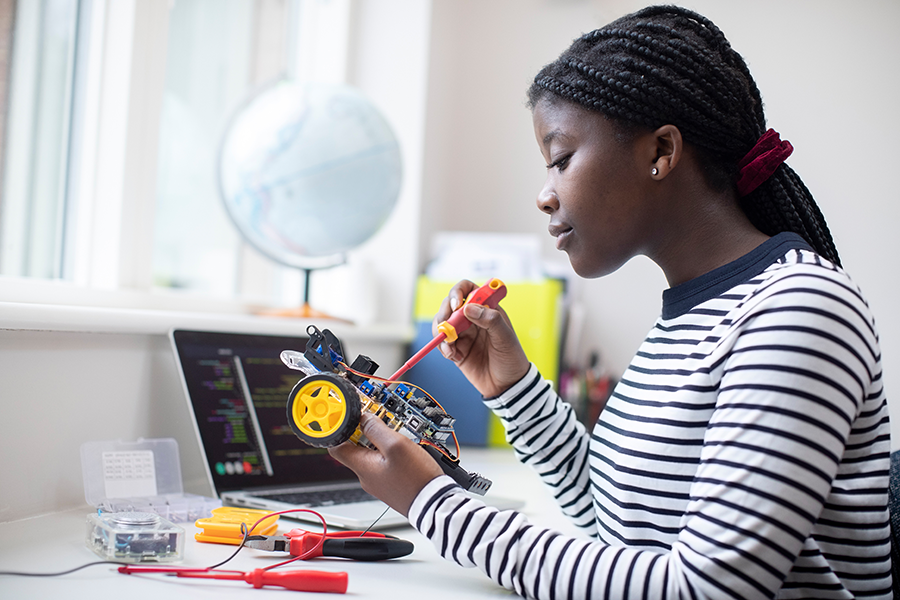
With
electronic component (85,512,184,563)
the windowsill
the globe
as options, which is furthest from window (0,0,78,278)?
electronic component (85,512,184,563)

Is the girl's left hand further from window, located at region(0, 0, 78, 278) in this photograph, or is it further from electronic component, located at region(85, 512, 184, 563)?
window, located at region(0, 0, 78, 278)

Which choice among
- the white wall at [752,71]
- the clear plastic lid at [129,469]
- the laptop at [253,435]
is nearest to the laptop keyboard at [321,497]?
the laptop at [253,435]

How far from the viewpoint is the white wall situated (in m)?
1.67

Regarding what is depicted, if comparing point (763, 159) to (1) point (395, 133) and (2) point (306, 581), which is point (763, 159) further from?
(1) point (395, 133)

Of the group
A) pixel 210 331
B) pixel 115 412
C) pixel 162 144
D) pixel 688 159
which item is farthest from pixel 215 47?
pixel 688 159

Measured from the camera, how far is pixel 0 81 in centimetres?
125

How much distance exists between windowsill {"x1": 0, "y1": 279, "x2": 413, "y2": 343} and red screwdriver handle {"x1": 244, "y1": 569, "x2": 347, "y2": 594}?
1.46 ft

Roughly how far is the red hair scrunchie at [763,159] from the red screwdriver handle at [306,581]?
55 centimetres

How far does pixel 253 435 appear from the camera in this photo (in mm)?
1085

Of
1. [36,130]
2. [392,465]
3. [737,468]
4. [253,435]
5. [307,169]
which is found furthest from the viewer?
[307,169]

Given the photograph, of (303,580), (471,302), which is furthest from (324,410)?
(471,302)

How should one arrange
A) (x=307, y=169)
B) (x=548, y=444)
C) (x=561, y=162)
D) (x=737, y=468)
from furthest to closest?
(x=307, y=169), (x=548, y=444), (x=561, y=162), (x=737, y=468)

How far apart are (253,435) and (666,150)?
0.70 m

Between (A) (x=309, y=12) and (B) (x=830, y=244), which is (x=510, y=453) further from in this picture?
(A) (x=309, y=12)
